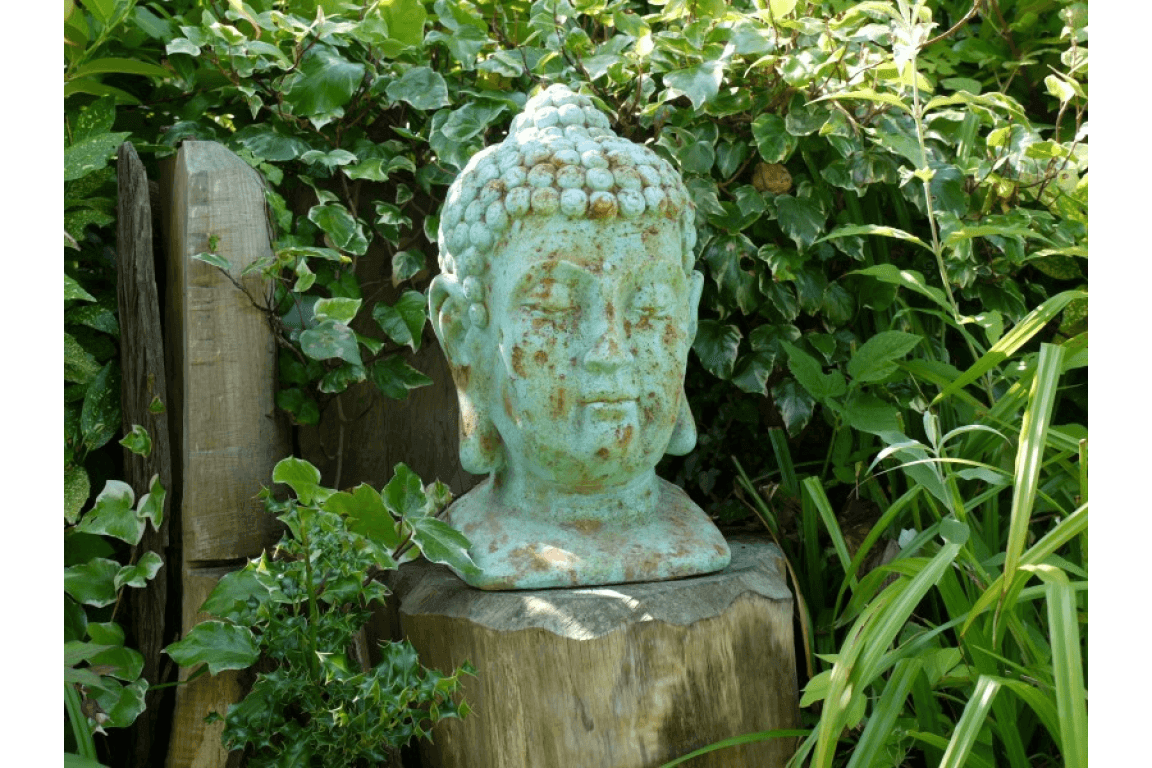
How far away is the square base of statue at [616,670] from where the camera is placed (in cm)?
193

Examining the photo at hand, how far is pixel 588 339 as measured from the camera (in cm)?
204

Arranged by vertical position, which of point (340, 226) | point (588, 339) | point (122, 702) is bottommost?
point (122, 702)

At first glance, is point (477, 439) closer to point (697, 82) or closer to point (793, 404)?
point (793, 404)

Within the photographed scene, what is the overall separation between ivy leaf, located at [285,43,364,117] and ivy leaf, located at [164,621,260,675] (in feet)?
4.07

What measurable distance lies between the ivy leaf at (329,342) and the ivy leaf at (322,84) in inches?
22.4

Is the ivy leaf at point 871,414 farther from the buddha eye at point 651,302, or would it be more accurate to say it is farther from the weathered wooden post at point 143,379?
the weathered wooden post at point 143,379

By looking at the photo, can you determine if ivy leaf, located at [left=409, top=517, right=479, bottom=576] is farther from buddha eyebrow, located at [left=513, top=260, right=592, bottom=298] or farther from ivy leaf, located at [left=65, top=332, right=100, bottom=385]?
ivy leaf, located at [left=65, top=332, right=100, bottom=385]

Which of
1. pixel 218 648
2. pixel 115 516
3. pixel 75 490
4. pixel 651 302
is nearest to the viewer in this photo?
pixel 218 648

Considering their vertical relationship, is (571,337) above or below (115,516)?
above

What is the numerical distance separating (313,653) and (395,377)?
82 cm

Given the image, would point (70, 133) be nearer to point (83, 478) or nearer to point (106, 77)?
point (106, 77)

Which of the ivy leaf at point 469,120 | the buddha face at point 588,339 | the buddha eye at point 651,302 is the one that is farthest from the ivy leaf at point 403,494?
the ivy leaf at point 469,120

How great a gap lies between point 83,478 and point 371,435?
69 centimetres

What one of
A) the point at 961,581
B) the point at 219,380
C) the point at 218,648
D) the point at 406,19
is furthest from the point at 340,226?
the point at 961,581
